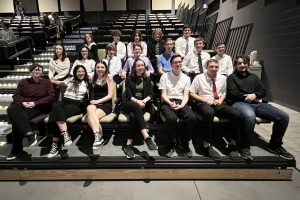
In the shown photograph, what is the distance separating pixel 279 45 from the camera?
4.92 m

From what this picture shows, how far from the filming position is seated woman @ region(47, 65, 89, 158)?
279 centimetres

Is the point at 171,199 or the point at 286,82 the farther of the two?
the point at 286,82

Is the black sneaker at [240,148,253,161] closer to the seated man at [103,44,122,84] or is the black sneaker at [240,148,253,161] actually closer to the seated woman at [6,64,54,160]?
the seated man at [103,44,122,84]

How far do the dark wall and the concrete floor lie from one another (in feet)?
8.15

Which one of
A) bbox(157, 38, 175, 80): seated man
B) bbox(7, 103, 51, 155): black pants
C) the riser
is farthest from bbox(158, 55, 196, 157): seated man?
bbox(7, 103, 51, 155): black pants

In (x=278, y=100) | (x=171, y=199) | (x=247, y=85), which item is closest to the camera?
(x=171, y=199)

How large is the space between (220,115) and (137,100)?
100cm

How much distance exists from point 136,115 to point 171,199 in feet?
3.18

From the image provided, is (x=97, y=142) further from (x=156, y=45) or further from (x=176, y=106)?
(x=156, y=45)

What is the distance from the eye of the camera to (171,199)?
228 centimetres

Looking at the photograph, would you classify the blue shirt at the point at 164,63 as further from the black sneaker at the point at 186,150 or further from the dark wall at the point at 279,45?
the dark wall at the point at 279,45

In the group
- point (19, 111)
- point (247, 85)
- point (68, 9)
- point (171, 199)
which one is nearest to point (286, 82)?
point (247, 85)

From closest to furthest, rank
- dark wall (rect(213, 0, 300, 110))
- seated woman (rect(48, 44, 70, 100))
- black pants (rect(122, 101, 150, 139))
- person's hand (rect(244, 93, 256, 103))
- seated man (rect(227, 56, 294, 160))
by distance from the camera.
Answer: seated man (rect(227, 56, 294, 160))
black pants (rect(122, 101, 150, 139))
person's hand (rect(244, 93, 256, 103))
seated woman (rect(48, 44, 70, 100))
dark wall (rect(213, 0, 300, 110))

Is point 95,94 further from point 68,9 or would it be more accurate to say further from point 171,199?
point 68,9
